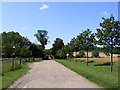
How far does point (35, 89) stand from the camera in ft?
38.1

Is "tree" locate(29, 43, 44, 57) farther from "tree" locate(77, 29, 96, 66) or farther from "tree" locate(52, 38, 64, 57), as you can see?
"tree" locate(77, 29, 96, 66)

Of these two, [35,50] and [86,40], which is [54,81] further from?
[35,50]

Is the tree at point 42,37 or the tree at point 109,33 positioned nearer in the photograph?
the tree at point 109,33

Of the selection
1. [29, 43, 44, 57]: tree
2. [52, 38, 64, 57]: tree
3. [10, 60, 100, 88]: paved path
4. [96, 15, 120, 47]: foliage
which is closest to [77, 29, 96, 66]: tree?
[96, 15, 120, 47]: foliage

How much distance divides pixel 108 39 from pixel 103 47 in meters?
1.56

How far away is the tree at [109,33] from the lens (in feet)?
83.4

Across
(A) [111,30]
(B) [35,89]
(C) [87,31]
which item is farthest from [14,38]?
(B) [35,89]

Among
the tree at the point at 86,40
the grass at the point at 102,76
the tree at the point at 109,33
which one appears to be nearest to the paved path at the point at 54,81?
the grass at the point at 102,76

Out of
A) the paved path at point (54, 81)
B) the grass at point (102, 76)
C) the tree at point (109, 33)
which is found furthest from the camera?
the tree at point (109, 33)

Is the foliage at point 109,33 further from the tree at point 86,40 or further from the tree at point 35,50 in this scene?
the tree at point 35,50

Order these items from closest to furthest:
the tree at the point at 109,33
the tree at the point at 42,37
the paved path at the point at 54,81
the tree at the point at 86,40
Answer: the paved path at the point at 54,81 → the tree at the point at 109,33 → the tree at the point at 86,40 → the tree at the point at 42,37

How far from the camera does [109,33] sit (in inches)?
1005

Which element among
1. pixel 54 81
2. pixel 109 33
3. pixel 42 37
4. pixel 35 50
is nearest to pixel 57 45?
pixel 42 37

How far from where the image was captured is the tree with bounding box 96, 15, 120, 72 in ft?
83.4
